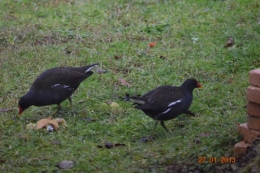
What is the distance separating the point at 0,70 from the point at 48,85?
1968 mm

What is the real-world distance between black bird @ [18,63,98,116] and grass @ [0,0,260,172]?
236 millimetres

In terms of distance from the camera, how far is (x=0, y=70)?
9398 mm

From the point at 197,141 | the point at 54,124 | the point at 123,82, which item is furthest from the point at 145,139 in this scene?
the point at 123,82

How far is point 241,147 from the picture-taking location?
570cm

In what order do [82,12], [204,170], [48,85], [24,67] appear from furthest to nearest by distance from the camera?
[82,12]
[24,67]
[48,85]
[204,170]

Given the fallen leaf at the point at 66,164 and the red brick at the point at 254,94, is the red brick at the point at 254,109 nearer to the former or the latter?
the red brick at the point at 254,94

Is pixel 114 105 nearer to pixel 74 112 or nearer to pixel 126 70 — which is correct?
pixel 74 112

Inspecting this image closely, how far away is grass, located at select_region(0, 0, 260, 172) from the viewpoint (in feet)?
20.9

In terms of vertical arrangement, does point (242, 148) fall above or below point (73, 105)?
above

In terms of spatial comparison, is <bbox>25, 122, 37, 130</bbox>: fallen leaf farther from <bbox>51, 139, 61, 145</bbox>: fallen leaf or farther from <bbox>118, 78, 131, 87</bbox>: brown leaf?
<bbox>118, 78, 131, 87</bbox>: brown leaf

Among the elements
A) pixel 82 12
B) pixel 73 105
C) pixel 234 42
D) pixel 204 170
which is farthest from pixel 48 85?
pixel 82 12

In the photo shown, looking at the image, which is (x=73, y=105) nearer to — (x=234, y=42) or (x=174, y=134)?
(x=174, y=134)
